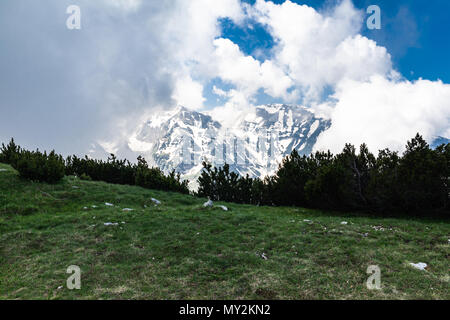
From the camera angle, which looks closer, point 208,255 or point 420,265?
point 420,265

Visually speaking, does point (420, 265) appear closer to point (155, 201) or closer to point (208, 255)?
point (208, 255)

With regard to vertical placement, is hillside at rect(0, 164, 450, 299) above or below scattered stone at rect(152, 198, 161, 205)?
below

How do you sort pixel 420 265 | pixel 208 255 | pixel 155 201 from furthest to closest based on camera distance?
pixel 155 201 < pixel 208 255 < pixel 420 265

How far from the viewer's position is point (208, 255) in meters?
8.98

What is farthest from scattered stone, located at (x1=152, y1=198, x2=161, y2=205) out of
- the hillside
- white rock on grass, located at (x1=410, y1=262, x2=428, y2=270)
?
white rock on grass, located at (x1=410, y1=262, x2=428, y2=270)

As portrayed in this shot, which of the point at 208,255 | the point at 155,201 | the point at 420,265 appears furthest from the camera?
the point at 155,201

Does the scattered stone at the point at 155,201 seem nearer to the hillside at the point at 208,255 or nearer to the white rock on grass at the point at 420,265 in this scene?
the hillside at the point at 208,255

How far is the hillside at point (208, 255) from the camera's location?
664cm

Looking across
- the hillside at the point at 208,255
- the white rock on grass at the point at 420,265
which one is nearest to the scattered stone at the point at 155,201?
the hillside at the point at 208,255

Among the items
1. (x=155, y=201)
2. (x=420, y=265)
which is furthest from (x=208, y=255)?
(x=155, y=201)

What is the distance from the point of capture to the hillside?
21.8ft

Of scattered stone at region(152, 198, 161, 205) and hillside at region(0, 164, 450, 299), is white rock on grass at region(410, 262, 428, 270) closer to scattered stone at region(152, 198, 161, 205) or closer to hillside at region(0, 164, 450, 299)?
hillside at region(0, 164, 450, 299)
